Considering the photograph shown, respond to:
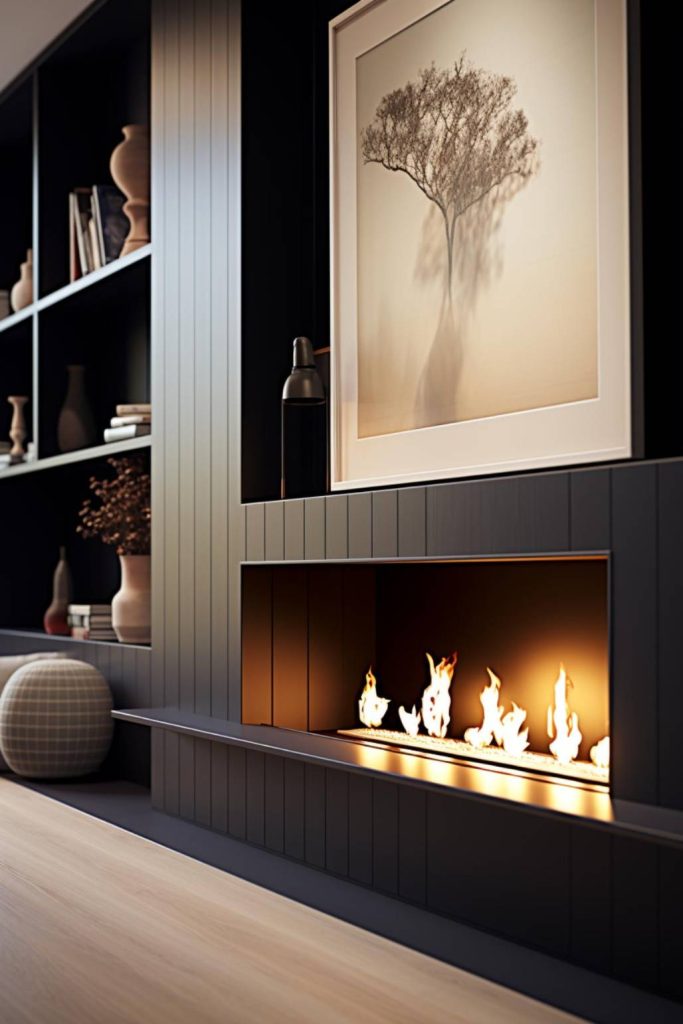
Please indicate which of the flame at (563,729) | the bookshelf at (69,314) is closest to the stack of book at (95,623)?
the bookshelf at (69,314)

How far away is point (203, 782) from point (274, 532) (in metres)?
0.82

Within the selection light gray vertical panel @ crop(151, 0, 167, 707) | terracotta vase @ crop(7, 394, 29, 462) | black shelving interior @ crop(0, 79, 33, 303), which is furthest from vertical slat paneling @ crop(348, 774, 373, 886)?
black shelving interior @ crop(0, 79, 33, 303)

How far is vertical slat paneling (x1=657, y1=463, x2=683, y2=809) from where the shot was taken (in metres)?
1.98

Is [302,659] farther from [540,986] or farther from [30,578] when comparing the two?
[30,578]

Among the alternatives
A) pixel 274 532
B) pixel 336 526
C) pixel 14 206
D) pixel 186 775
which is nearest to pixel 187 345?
pixel 274 532

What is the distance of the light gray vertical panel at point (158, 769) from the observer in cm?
360

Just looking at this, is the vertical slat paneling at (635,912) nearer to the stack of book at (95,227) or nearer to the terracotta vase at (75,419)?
the stack of book at (95,227)

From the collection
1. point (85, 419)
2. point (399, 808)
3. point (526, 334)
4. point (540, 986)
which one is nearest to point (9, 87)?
point (85, 419)

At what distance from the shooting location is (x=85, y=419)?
4.91 meters

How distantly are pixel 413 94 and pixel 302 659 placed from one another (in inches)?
58.6

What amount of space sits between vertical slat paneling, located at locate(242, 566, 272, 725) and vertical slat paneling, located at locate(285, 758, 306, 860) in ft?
0.69

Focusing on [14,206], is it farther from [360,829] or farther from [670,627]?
[670,627]

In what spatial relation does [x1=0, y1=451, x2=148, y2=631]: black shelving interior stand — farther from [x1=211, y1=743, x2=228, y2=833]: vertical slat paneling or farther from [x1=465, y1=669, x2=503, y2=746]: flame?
[x1=465, y1=669, x2=503, y2=746]: flame

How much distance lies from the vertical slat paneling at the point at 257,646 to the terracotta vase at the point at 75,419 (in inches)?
73.4
